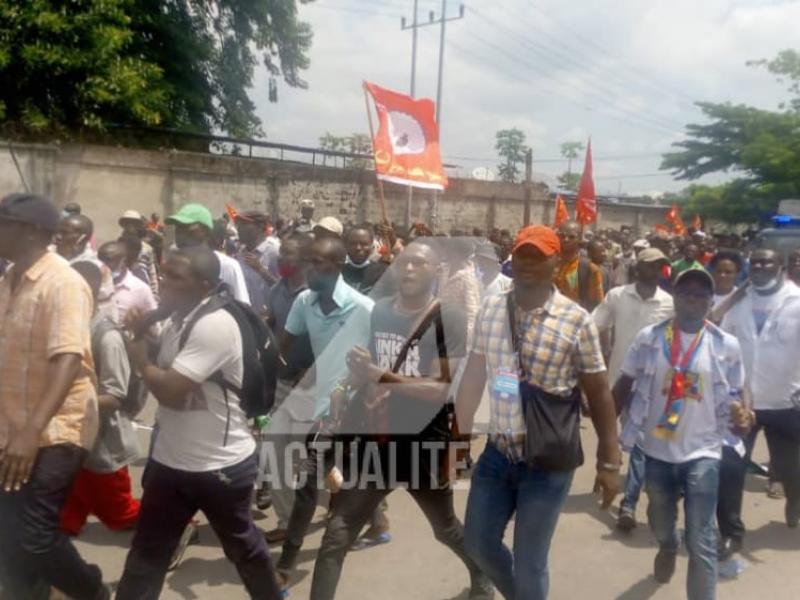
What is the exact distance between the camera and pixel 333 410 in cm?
339

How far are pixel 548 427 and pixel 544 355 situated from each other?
0.84 ft

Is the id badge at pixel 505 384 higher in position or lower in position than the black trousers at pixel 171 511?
higher

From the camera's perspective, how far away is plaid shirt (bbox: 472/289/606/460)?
2914 mm

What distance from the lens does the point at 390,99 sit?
31.7 ft

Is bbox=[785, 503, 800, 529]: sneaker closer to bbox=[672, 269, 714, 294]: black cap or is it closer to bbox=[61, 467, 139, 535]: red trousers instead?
bbox=[672, 269, 714, 294]: black cap

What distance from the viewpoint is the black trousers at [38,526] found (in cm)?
286

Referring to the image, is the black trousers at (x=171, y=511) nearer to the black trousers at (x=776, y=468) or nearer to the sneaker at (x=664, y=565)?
the sneaker at (x=664, y=565)

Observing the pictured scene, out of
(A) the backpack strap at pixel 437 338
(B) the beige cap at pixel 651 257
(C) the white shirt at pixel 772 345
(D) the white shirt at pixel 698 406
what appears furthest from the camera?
(B) the beige cap at pixel 651 257

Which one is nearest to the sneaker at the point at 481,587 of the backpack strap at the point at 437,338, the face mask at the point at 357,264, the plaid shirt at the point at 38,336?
the backpack strap at the point at 437,338

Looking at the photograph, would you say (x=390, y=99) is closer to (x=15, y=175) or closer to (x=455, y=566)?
(x=455, y=566)

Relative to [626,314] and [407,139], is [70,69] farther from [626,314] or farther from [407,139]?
[626,314]

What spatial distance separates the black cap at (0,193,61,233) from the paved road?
190 cm

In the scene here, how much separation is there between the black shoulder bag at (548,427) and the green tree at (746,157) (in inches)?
818

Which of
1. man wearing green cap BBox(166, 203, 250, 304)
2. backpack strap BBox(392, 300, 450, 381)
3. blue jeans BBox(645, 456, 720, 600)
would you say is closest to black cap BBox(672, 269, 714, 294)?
blue jeans BBox(645, 456, 720, 600)
